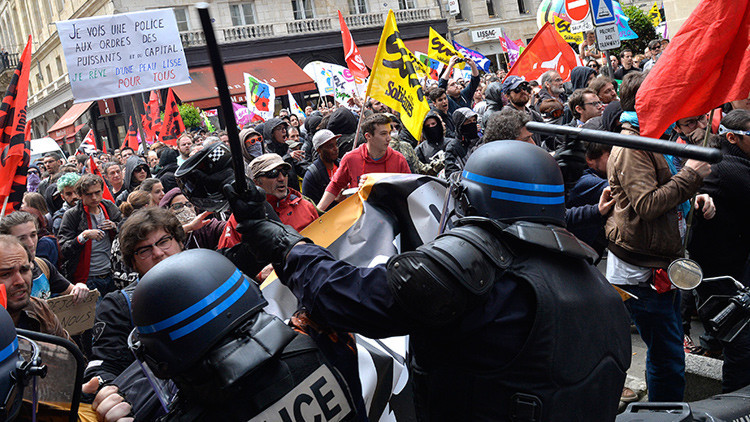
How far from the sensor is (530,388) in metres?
1.91

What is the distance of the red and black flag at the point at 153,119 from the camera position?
14133mm

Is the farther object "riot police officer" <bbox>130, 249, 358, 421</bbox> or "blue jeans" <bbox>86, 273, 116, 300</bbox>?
"blue jeans" <bbox>86, 273, 116, 300</bbox>

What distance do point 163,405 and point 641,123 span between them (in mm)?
2753

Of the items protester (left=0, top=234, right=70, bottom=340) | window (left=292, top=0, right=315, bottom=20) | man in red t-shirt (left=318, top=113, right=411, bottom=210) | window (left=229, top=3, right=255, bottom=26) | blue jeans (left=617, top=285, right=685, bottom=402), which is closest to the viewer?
protester (left=0, top=234, right=70, bottom=340)

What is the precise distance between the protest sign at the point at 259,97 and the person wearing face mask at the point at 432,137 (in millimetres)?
9284

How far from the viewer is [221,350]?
1784 mm

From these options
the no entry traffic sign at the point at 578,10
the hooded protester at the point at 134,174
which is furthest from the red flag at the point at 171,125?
the no entry traffic sign at the point at 578,10

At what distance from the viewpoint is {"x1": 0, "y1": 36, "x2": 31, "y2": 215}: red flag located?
14.8 ft

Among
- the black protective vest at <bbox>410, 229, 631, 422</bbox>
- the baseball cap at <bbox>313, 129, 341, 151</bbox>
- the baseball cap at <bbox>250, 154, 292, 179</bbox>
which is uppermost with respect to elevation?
the baseball cap at <bbox>313, 129, 341, 151</bbox>

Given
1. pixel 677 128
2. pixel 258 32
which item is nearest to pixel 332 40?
pixel 258 32

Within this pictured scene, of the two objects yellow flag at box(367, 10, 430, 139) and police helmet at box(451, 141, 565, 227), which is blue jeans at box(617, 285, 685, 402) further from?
yellow flag at box(367, 10, 430, 139)

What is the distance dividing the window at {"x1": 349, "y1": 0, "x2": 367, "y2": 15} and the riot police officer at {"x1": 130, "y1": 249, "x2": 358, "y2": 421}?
33.9m

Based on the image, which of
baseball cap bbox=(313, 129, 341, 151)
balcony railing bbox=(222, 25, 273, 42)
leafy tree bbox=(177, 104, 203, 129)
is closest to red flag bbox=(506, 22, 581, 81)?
baseball cap bbox=(313, 129, 341, 151)

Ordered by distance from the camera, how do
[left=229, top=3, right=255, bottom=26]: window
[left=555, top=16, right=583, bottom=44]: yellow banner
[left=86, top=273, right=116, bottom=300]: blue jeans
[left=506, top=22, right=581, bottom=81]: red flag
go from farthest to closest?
1. [left=229, top=3, right=255, bottom=26]: window
2. [left=555, top=16, right=583, bottom=44]: yellow banner
3. [left=506, top=22, right=581, bottom=81]: red flag
4. [left=86, top=273, right=116, bottom=300]: blue jeans
